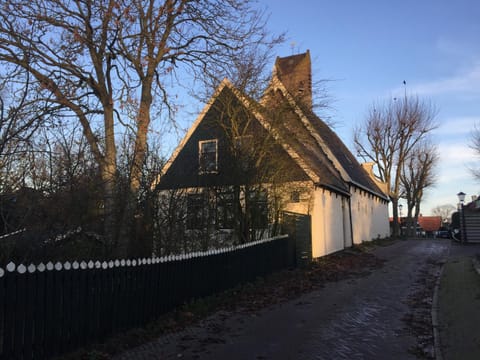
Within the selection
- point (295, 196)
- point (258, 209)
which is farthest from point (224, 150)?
point (295, 196)

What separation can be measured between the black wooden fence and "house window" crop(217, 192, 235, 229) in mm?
2659

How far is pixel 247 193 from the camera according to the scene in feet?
43.1

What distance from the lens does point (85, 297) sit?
5.79 meters

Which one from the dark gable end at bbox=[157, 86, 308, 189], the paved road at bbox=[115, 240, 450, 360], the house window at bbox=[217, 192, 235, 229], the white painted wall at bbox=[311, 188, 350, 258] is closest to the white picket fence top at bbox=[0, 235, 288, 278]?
the paved road at bbox=[115, 240, 450, 360]

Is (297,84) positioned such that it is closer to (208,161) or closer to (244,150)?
(244,150)

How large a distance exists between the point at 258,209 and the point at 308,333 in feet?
22.9

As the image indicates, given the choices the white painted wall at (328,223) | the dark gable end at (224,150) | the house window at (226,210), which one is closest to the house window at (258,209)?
the house window at (226,210)

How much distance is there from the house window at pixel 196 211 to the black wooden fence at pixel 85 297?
3.46 feet

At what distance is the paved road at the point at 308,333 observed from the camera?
19.3ft

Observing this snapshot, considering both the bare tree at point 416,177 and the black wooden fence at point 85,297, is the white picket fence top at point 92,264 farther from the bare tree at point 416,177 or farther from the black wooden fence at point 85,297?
the bare tree at point 416,177

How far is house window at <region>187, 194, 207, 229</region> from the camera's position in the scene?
33.1ft

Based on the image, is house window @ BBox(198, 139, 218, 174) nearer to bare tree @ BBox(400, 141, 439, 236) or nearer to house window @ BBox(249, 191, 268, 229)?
house window @ BBox(249, 191, 268, 229)

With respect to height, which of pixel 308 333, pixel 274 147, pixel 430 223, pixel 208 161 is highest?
pixel 274 147

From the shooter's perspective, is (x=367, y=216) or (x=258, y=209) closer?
(x=258, y=209)
